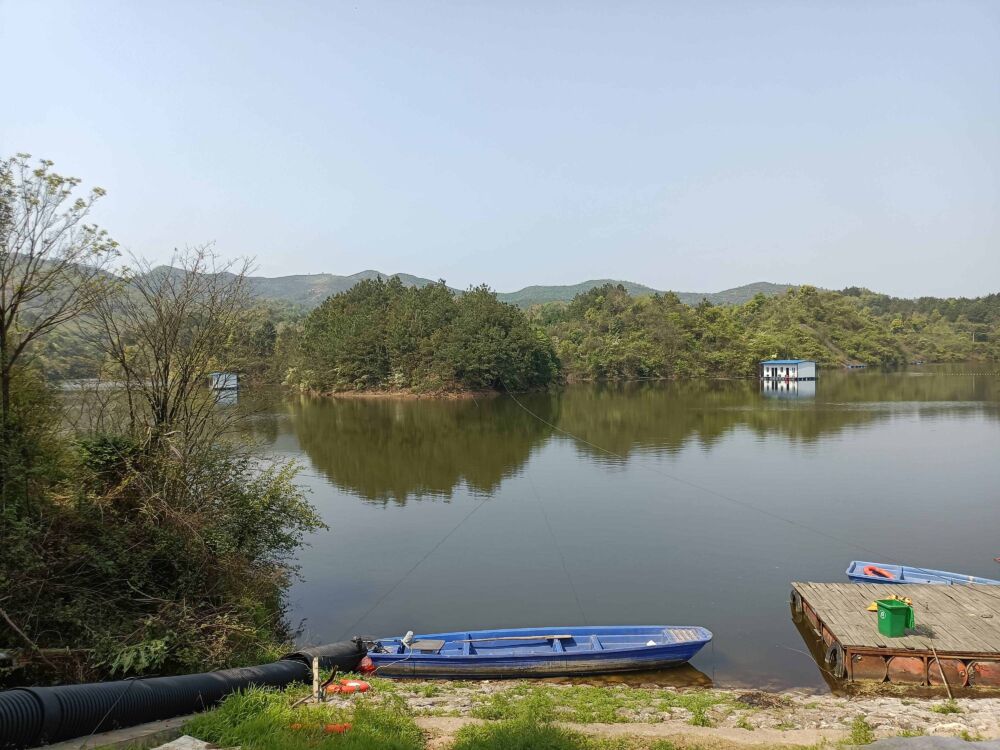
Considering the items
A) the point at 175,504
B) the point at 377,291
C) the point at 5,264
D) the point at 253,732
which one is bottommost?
the point at 253,732

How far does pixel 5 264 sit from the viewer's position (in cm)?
1109

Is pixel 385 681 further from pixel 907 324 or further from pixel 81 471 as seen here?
pixel 907 324

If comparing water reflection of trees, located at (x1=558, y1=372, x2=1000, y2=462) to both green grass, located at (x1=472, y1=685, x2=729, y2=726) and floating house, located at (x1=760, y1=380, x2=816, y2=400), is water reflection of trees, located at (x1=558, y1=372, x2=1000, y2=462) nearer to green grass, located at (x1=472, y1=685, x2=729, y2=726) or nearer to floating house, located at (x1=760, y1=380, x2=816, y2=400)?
floating house, located at (x1=760, y1=380, x2=816, y2=400)

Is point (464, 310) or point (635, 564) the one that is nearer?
point (635, 564)

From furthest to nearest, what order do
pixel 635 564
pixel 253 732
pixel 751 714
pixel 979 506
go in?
1. pixel 979 506
2. pixel 635 564
3. pixel 751 714
4. pixel 253 732

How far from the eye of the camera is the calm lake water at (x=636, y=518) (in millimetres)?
15586

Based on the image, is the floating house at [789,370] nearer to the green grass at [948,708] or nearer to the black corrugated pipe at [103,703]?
the green grass at [948,708]

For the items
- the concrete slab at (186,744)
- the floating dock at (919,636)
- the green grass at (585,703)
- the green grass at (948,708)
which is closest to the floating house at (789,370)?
the floating dock at (919,636)

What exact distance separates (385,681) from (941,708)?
816 centimetres

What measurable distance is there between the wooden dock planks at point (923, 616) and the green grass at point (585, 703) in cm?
323

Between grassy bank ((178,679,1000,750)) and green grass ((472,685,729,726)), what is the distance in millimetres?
18

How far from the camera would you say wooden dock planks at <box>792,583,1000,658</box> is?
39.2 feet

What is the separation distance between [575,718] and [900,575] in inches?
420

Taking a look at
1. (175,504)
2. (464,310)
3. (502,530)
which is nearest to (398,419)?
(464,310)
